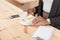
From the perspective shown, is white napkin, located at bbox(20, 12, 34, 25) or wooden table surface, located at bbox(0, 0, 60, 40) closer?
wooden table surface, located at bbox(0, 0, 60, 40)

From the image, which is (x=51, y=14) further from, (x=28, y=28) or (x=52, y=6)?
(x=28, y=28)

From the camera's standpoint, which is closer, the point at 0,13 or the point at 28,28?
the point at 28,28

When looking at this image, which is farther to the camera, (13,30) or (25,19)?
(25,19)

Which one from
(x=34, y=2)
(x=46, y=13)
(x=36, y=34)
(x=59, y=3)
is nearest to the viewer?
(x=36, y=34)

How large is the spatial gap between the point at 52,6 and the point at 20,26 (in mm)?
582

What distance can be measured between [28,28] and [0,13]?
1.86 feet

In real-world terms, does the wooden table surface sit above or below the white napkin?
below

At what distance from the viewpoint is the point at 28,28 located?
1258 mm

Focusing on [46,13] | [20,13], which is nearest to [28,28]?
[20,13]

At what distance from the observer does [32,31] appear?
121 cm

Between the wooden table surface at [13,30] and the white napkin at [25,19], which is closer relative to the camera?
the wooden table surface at [13,30]

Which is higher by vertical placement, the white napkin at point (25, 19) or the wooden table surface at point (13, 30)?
the white napkin at point (25, 19)

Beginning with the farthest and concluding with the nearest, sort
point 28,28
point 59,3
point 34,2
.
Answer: point 34,2 < point 59,3 < point 28,28

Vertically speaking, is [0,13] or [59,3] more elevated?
[59,3]
